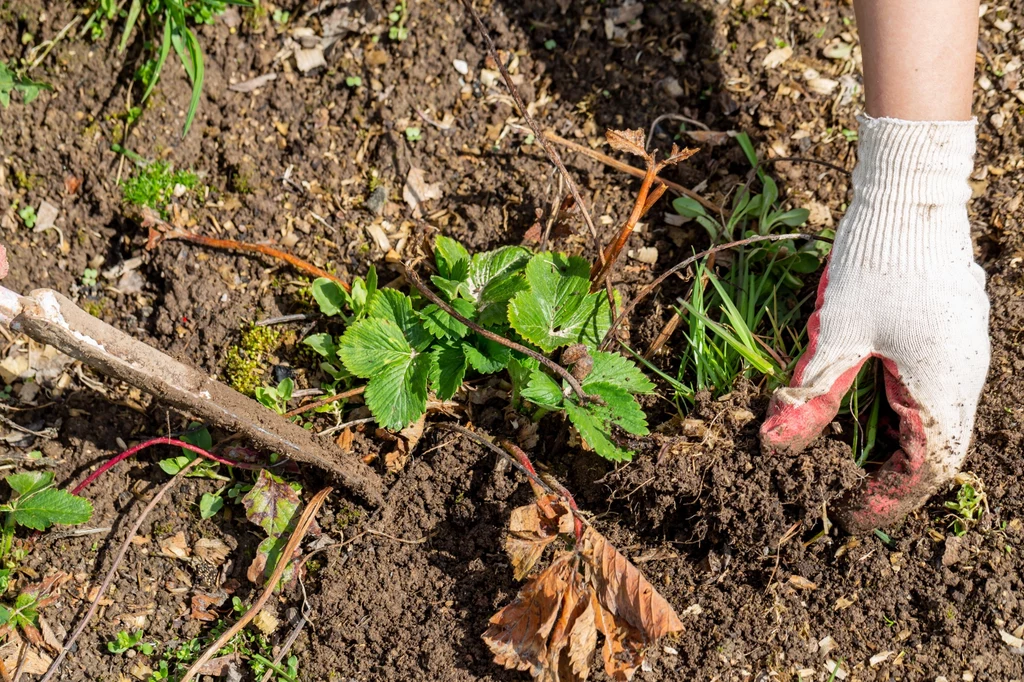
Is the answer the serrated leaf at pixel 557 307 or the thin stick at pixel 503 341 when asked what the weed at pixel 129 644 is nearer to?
the thin stick at pixel 503 341

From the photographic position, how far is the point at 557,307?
2.29 meters

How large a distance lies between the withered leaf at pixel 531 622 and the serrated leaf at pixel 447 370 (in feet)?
1.86

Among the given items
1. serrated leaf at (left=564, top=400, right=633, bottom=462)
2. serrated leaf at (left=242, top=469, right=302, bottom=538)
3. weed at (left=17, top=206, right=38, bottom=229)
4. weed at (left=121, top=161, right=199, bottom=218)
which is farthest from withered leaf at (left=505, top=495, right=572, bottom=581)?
weed at (left=17, top=206, right=38, bottom=229)

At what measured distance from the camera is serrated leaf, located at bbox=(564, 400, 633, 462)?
210 cm

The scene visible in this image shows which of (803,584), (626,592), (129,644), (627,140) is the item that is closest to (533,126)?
(627,140)

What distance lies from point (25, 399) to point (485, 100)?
72.4 inches

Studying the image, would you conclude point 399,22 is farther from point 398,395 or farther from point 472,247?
point 398,395

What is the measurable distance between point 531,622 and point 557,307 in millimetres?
886

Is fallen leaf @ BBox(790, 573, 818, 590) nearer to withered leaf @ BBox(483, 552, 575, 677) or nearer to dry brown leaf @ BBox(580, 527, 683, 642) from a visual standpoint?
dry brown leaf @ BBox(580, 527, 683, 642)

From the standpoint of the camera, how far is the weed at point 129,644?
2.29 metres

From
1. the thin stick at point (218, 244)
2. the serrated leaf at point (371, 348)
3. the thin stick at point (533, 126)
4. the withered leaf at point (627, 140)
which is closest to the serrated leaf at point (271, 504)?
the serrated leaf at point (371, 348)

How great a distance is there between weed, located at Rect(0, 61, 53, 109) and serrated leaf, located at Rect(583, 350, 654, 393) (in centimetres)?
212

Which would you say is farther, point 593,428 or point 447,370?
point 447,370

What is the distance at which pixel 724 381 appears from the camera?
7.73 ft
